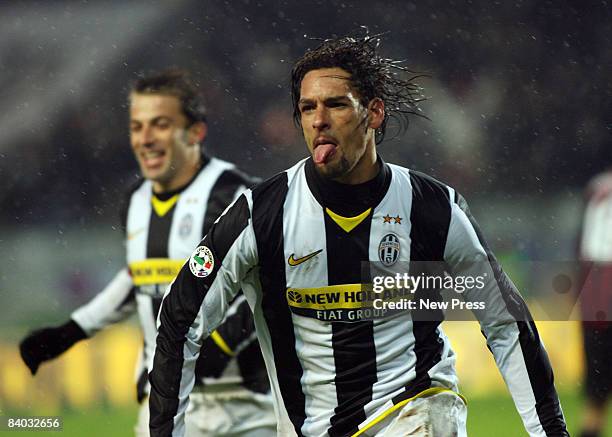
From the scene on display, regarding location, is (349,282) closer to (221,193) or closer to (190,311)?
(190,311)

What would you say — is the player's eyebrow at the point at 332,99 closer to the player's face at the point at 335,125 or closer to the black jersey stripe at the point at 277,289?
the player's face at the point at 335,125

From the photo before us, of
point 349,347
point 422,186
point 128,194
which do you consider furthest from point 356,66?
point 128,194

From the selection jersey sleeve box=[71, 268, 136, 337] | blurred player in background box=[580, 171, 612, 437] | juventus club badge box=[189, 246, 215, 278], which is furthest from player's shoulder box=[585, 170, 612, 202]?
juventus club badge box=[189, 246, 215, 278]

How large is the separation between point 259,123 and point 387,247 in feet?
5.91

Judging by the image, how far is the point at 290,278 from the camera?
2943 mm

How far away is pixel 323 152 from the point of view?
291 centimetres

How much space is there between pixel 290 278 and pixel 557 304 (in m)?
1.97

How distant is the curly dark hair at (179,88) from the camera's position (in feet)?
14.7

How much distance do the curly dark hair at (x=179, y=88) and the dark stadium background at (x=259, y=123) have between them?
50 millimetres

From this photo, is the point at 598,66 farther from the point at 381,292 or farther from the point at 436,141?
the point at 381,292

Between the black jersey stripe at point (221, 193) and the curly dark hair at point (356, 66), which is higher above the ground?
the curly dark hair at point (356, 66)

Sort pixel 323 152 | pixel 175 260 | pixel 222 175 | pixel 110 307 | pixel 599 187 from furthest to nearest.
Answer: pixel 599 187 → pixel 110 307 → pixel 222 175 → pixel 175 260 → pixel 323 152

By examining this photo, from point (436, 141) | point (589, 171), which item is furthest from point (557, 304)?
point (436, 141)

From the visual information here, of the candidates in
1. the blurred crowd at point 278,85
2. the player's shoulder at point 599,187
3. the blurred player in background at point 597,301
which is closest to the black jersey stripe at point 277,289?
the blurred crowd at point 278,85
